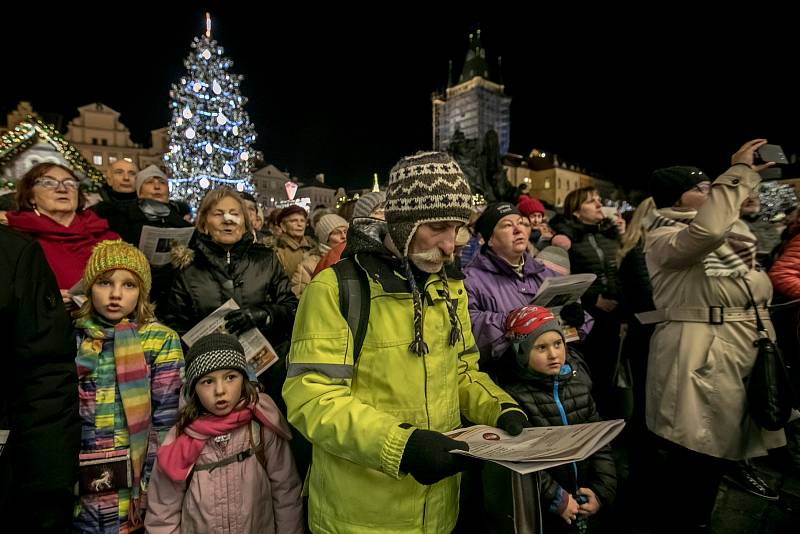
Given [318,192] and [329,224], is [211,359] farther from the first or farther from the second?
[318,192]

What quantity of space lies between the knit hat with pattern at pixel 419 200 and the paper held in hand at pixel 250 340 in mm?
1741

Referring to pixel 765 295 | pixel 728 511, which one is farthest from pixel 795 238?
pixel 728 511

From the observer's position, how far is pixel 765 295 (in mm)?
2791

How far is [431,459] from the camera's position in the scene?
1265 millimetres

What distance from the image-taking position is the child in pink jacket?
219 centimetres

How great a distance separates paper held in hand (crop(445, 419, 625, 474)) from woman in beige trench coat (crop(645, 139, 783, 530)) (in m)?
1.75

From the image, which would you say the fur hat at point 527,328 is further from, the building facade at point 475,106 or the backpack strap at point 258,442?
the building facade at point 475,106

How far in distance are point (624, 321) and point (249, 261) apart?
4.11 m

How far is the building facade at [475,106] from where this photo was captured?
70.1 metres

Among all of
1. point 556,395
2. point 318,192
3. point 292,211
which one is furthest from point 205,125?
point 318,192

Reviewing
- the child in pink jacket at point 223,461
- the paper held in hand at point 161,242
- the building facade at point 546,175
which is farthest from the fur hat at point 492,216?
the building facade at point 546,175

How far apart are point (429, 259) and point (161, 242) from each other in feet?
8.31

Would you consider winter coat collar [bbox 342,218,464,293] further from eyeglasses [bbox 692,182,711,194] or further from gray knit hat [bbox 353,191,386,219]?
eyeglasses [bbox 692,182,711,194]

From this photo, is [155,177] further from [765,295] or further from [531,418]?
[765,295]
